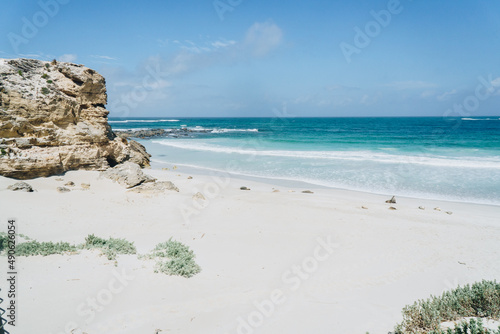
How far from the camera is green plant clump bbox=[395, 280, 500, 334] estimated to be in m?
3.85

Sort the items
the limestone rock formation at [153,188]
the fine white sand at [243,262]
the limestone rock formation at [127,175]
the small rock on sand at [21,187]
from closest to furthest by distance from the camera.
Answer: the fine white sand at [243,262] → the small rock on sand at [21,187] → the limestone rock formation at [153,188] → the limestone rock formation at [127,175]

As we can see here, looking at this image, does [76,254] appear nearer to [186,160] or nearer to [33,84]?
[33,84]

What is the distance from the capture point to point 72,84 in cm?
1234

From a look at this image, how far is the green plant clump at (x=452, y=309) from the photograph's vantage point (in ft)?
12.6

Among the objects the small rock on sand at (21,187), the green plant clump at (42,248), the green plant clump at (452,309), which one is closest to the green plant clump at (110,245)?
the green plant clump at (42,248)

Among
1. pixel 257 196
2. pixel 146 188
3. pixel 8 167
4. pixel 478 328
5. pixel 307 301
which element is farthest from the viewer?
pixel 257 196

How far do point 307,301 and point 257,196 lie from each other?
22.7 ft

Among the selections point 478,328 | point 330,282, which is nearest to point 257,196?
point 330,282

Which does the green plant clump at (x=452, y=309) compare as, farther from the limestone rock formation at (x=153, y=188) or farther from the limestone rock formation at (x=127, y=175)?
the limestone rock formation at (x=127, y=175)

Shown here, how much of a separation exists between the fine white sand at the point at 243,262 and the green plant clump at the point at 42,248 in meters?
0.21

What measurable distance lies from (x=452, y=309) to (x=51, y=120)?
13324 mm

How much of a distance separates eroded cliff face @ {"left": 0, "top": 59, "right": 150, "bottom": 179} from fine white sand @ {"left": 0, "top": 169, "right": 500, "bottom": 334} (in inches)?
30.4

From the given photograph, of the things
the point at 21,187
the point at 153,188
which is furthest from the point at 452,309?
the point at 21,187

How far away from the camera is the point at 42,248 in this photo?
5.52m
